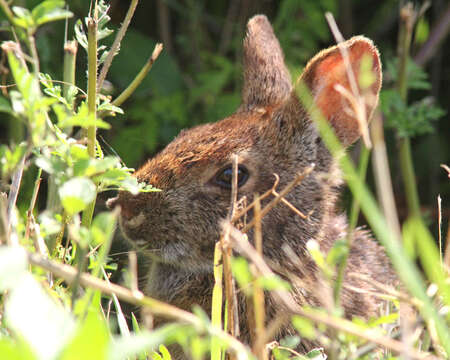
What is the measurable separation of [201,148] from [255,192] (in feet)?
0.92

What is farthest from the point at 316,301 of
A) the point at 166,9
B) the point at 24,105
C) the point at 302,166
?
the point at 166,9

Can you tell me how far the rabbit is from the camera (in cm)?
272

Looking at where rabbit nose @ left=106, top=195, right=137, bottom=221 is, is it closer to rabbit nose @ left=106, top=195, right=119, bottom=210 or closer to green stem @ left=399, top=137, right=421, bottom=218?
rabbit nose @ left=106, top=195, right=119, bottom=210

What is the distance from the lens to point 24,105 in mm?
1581

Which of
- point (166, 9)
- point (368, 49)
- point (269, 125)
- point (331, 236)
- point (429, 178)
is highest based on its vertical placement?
point (166, 9)

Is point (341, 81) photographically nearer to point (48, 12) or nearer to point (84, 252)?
point (48, 12)

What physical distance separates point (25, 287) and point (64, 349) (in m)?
0.17

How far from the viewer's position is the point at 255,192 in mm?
2805

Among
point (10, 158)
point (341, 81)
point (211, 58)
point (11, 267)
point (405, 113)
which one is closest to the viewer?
point (11, 267)

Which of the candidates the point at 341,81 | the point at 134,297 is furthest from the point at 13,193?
the point at 341,81

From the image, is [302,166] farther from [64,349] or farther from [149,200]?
[64,349]

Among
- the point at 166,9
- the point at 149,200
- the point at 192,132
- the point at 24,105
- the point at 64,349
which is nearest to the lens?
the point at 64,349

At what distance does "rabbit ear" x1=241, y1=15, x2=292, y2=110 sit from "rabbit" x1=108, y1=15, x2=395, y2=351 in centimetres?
19

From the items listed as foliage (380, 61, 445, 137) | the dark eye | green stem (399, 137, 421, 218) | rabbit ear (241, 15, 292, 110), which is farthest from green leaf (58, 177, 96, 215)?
A: foliage (380, 61, 445, 137)
